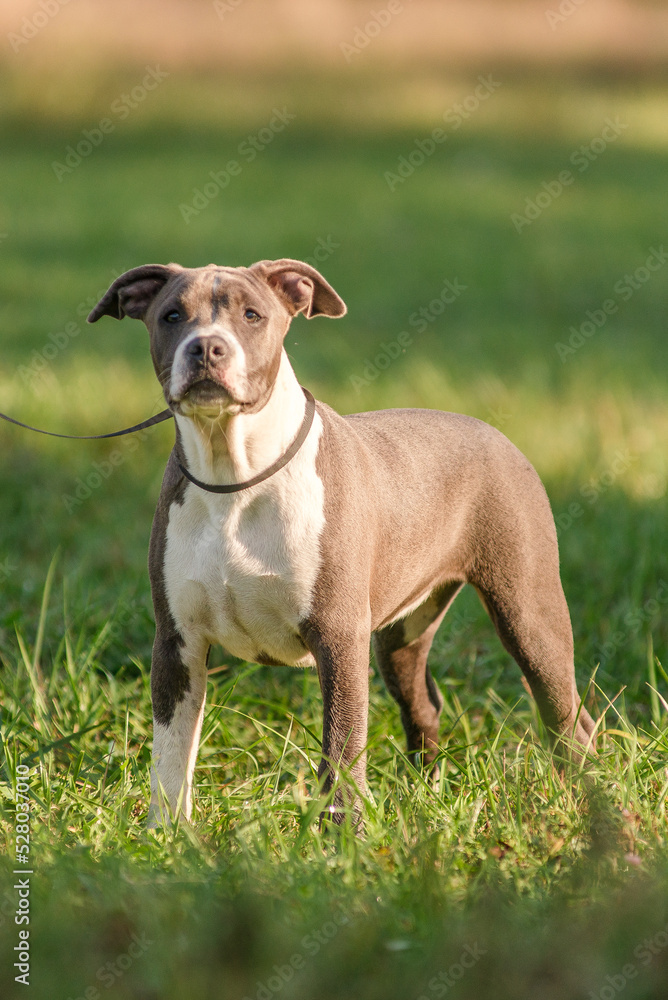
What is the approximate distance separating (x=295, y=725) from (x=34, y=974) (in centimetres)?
177

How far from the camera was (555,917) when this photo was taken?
2475 mm

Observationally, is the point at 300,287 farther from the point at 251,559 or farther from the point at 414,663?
the point at 414,663

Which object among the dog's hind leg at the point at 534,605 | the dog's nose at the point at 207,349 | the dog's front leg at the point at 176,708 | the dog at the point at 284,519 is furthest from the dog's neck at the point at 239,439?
the dog's hind leg at the point at 534,605

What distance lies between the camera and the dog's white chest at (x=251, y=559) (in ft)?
9.80

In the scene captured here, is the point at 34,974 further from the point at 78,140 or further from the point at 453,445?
the point at 78,140

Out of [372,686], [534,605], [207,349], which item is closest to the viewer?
[207,349]

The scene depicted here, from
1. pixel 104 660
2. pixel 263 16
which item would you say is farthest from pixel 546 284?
pixel 263 16

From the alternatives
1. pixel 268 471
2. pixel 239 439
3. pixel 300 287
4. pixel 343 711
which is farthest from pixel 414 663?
pixel 300 287

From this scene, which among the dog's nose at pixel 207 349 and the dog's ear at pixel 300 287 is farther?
the dog's ear at pixel 300 287

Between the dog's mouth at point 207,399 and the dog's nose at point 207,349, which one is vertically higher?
the dog's nose at point 207,349

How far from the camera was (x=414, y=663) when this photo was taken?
150 inches

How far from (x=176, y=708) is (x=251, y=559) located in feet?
1.75

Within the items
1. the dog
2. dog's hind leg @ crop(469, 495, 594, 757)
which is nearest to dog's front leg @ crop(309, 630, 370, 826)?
the dog

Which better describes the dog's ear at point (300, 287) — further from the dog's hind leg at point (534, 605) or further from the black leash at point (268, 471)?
the dog's hind leg at point (534, 605)
